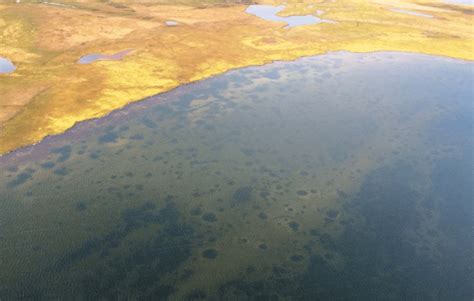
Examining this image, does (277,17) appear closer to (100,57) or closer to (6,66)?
(100,57)

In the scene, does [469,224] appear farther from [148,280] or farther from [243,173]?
[148,280]

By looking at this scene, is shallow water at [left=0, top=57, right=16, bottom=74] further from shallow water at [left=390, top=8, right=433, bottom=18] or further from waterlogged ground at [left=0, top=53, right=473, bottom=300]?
shallow water at [left=390, top=8, right=433, bottom=18]

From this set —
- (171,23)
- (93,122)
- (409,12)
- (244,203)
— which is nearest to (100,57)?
(93,122)

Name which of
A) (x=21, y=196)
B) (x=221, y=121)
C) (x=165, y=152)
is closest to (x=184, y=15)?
(x=221, y=121)

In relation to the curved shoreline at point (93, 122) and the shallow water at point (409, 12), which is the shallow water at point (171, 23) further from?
the shallow water at point (409, 12)

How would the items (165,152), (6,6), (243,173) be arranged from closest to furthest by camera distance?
(243,173) → (165,152) → (6,6)

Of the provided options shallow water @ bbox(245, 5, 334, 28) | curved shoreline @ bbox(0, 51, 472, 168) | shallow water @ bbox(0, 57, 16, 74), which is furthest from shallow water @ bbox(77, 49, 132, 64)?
shallow water @ bbox(245, 5, 334, 28)
